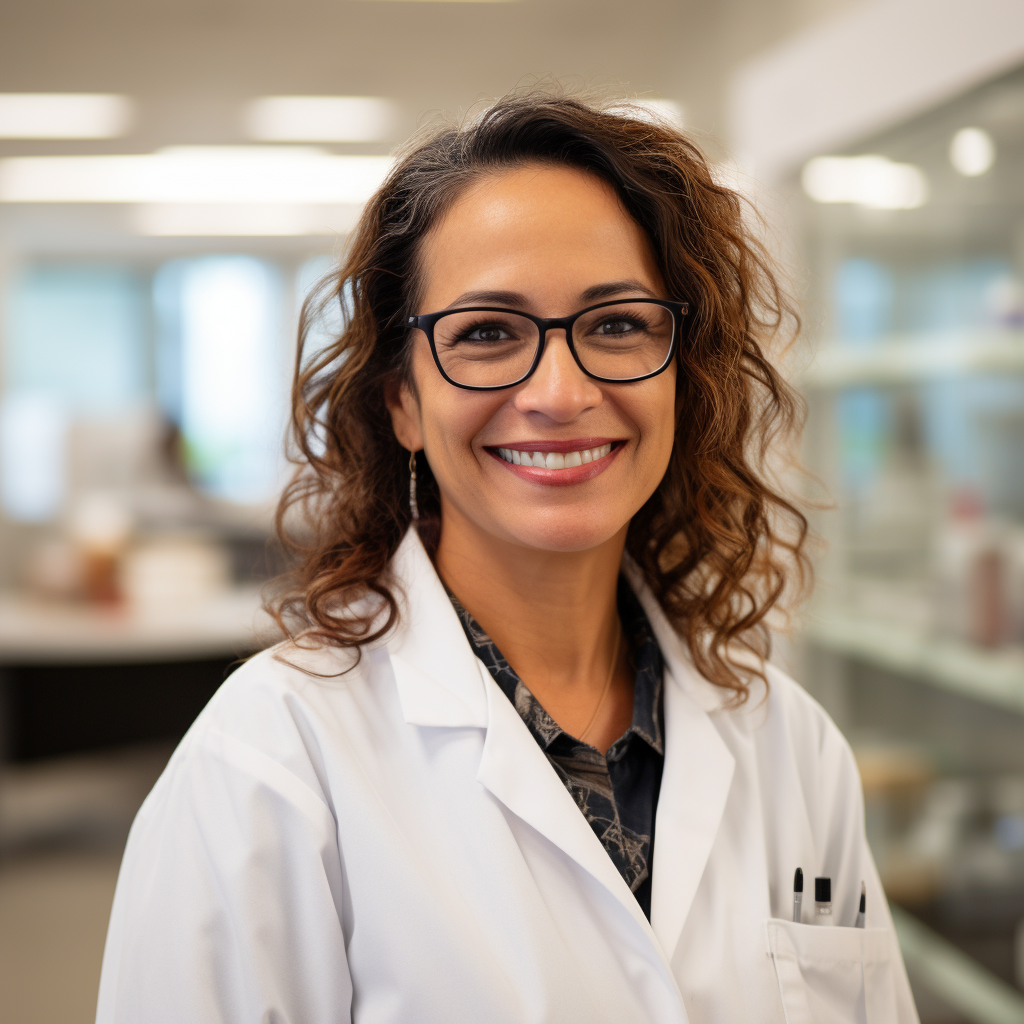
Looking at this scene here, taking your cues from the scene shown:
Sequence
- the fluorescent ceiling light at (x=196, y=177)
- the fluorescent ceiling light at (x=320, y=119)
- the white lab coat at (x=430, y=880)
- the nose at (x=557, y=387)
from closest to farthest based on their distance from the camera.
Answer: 1. the white lab coat at (x=430, y=880)
2. the nose at (x=557, y=387)
3. the fluorescent ceiling light at (x=320, y=119)
4. the fluorescent ceiling light at (x=196, y=177)

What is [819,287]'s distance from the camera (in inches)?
97.7

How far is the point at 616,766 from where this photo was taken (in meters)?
1.15

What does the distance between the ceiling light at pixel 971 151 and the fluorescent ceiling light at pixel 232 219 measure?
6055mm

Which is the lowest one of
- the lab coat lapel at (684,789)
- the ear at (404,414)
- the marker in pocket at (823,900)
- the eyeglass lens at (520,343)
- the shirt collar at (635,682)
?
the marker in pocket at (823,900)

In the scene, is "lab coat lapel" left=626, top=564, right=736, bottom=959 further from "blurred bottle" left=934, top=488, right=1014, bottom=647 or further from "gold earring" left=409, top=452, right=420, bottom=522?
"blurred bottle" left=934, top=488, right=1014, bottom=647

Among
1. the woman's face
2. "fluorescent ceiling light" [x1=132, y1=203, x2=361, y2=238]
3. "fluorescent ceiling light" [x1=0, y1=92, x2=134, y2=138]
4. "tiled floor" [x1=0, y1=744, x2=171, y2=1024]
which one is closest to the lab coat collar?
the woman's face

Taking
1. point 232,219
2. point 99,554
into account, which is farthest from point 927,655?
point 232,219

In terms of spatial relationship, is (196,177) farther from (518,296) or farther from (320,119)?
(518,296)

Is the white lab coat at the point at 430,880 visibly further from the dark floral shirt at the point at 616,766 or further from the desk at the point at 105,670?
the desk at the point at 105,670

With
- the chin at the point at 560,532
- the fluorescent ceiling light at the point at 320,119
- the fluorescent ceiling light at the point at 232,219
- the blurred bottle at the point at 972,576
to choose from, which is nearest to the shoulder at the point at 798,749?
the chin at the point at 560,532

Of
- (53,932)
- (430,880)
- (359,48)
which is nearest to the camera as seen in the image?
(430,880)

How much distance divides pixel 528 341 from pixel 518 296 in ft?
0.16

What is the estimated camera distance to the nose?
1014 mm

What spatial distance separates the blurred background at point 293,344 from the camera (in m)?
2.04
